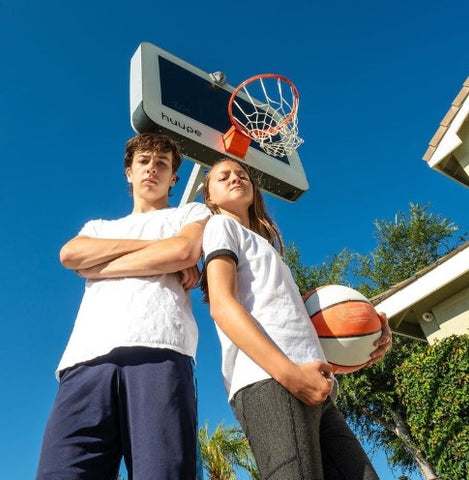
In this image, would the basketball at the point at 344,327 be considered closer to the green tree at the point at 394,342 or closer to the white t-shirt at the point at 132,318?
the white t-shirt at the point at 132,318

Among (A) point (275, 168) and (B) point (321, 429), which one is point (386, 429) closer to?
(A) point (275, 168)

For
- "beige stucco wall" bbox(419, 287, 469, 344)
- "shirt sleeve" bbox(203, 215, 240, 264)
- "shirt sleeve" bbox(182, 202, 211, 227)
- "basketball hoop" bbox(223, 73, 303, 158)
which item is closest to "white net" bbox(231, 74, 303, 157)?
"basketball hoop" bbox(223, 73, 303, 158)

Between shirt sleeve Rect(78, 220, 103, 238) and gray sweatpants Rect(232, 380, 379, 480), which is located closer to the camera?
gray sweatpants Rect(232, 380, 379, 480)

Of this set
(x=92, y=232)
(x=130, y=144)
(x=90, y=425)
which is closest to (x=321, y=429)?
(x=90, y=425)

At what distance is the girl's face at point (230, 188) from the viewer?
8.79 feet

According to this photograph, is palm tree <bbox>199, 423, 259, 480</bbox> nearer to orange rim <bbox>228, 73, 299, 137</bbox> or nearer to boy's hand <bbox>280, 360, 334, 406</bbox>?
orange rim <bbox>228, 73, 299, 137</bbox>

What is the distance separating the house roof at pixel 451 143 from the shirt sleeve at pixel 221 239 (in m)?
8.25

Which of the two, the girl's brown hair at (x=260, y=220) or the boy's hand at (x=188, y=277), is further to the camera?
the girl's brown hair at (x=260, y=220)

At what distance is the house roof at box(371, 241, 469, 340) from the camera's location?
7.98 meters

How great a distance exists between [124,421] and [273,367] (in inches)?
21.7

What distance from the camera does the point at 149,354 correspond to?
6.31 ft

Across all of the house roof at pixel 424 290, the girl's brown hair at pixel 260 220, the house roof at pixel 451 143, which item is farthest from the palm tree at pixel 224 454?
the girl's brown hair at pixel 260 220

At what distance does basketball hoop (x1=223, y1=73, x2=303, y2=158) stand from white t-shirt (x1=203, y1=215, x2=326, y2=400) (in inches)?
182

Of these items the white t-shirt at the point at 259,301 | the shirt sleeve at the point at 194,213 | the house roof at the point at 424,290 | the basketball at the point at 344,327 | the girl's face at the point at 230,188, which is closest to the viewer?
the white t-shirt at the point at 259,301
